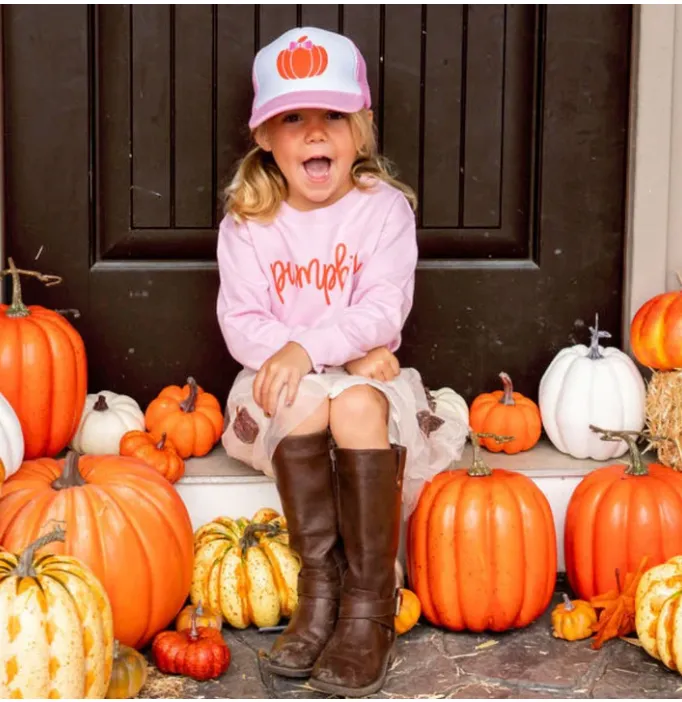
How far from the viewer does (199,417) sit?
3.45 meters

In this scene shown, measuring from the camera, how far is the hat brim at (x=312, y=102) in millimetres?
3023

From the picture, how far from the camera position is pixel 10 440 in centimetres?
293

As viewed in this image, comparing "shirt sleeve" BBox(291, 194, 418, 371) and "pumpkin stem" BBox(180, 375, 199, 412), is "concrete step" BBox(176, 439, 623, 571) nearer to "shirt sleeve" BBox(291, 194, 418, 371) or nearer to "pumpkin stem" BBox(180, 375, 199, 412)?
"pumpkin stem" BBox(180, 375, 199, 412)

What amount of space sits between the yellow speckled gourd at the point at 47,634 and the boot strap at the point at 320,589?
581mm

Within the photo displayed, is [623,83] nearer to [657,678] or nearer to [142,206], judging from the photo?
[142,206]

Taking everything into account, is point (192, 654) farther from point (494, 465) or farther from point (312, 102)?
point (312, 102)

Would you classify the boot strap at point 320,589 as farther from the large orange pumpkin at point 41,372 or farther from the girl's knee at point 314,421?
the large orange pumpkin at point 41,372

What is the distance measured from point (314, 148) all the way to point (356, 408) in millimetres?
696

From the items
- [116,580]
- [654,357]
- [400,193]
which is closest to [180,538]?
[116,580]

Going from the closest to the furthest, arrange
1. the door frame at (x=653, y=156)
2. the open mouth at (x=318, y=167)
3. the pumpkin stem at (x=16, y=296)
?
the open mouth at (x=318, y=167), the pumpkin stem at (x=16, y=296), the door frame at (x=653, y=156)

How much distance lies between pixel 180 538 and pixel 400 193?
3.56ft

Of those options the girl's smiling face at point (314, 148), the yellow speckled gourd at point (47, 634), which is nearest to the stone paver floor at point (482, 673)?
the yellow speckled gourd at point (47, 634)

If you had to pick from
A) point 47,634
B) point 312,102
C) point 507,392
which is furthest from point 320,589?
point 312,102

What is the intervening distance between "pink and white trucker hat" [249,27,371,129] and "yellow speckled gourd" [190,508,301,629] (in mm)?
1024
